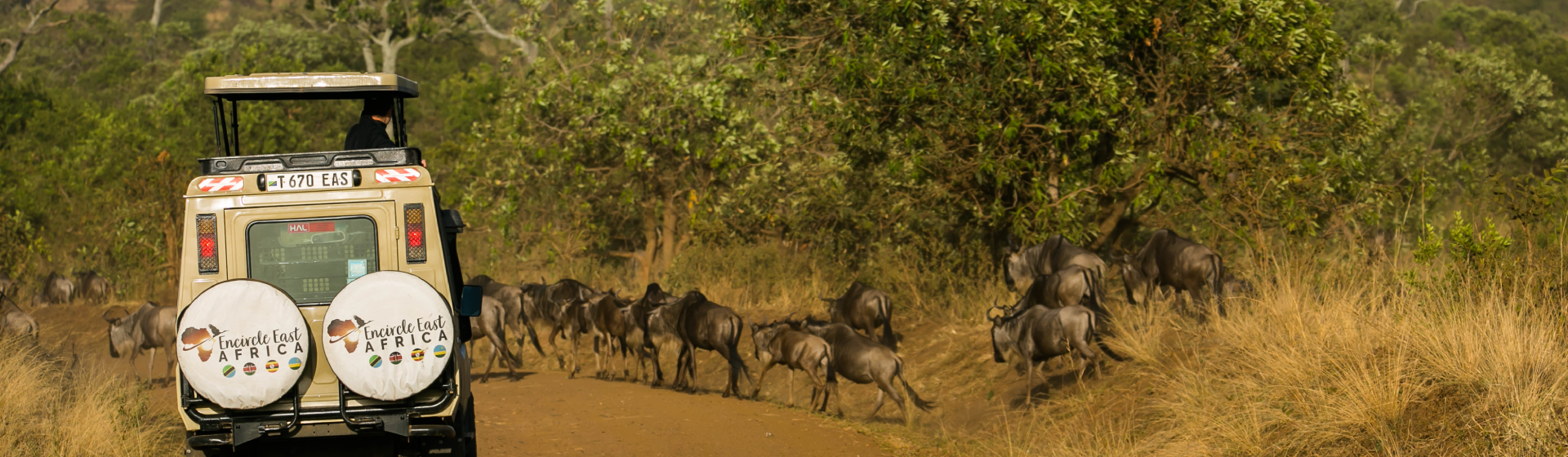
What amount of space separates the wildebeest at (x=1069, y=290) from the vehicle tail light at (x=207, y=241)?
294 inches

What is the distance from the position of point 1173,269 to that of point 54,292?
18346 mm

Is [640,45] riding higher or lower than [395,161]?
lower

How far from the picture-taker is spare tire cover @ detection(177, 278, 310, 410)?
19.1 feet

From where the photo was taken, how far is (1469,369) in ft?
22.3

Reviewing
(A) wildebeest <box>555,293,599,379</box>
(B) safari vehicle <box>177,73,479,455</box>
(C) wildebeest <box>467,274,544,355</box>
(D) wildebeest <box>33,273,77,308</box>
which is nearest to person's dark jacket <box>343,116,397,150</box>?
(B) safari vehicle <box>177,73,479,455</box>

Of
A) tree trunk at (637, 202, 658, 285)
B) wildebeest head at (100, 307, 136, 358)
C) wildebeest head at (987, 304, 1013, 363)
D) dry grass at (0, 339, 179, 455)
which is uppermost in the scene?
dry grass at (0, 339, 179, 455)

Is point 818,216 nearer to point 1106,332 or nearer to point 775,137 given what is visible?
point 775,137

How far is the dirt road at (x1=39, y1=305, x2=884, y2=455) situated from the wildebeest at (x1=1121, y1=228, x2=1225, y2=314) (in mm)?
3525

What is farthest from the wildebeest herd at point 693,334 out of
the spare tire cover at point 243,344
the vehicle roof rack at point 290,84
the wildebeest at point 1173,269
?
the spare tire cover at point 243,344

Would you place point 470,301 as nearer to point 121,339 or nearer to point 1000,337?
point 1000,337

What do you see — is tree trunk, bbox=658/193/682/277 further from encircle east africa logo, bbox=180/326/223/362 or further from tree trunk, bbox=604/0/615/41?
encircle east africa logo, bbox=180/326/223/362

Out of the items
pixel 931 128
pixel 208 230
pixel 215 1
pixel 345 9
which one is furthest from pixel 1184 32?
pixel 215 1

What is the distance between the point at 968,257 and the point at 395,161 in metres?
10.2

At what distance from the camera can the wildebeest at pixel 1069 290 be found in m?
11.4
